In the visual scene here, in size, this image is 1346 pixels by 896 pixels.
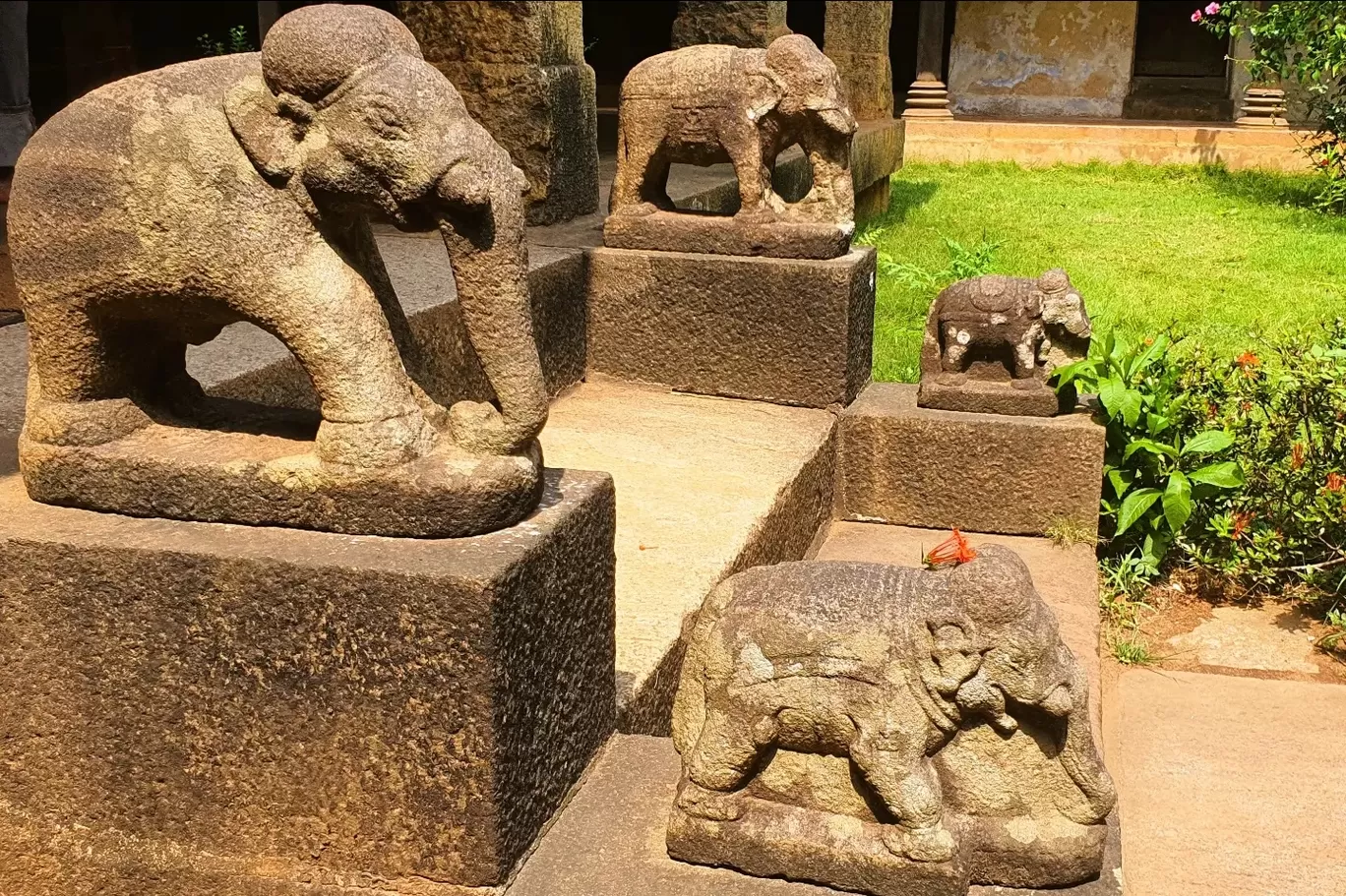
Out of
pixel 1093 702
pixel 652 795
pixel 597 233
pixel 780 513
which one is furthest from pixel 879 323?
pixel 652 795

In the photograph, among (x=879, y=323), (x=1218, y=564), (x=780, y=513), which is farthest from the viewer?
(x=879, y=323)

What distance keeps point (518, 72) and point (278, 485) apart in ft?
12.5

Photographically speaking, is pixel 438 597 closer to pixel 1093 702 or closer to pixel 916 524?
pixel 1093 702

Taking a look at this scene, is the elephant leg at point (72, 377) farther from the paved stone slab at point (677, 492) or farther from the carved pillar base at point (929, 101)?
the carved pillar base at point (929, 101)

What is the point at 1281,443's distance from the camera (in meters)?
4.52

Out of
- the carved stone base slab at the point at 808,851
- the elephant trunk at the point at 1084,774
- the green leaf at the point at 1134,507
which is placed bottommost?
the green leaf at the point at 1134,507

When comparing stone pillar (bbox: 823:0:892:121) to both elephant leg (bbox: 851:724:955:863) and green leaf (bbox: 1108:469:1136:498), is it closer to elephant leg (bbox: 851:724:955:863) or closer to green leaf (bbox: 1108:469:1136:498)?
green leaf (bbox: 1108:469:1136:498)

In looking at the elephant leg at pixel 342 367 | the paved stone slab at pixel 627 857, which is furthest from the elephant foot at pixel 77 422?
the paved stone slab at pixel 627 857

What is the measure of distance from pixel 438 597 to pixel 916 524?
3019 mm

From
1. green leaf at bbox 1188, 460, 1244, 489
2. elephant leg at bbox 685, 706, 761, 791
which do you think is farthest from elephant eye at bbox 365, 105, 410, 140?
green leaf at bbox 1188, 460, 1244, 489

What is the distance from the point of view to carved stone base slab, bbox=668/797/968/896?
1893 millimetres

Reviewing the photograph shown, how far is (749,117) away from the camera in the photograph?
4.70m

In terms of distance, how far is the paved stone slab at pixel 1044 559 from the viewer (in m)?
3.65

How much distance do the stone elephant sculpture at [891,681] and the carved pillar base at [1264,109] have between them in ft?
41.8
